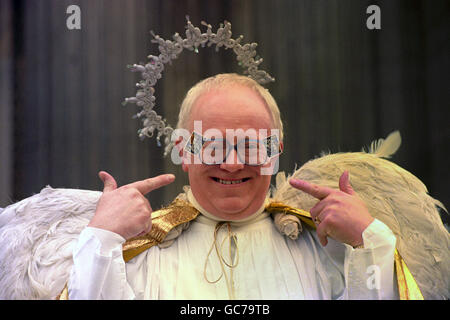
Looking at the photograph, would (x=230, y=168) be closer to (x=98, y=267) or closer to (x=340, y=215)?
(x=340, y=215)

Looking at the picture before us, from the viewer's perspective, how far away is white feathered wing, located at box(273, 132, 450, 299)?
1.65 meters

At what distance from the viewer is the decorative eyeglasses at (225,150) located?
4.81 feet

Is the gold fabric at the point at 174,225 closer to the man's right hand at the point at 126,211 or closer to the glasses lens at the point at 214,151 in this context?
the man's right hand at the point at 126,211

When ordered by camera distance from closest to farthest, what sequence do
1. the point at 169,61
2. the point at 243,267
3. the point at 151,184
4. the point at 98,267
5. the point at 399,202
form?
the point at 98,267 → the point at 151,184 → the point at 243,267 → the point at 399,202 → the point at 169,61

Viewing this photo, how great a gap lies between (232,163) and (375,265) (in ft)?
1.75

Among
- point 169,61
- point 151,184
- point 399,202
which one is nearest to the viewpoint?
point 151,184

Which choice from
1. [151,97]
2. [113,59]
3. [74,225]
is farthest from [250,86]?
[74,225]

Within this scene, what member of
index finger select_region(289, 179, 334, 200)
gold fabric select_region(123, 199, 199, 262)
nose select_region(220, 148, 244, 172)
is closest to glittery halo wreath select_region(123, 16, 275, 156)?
gold fabric select_region(123, 199, 199, 262)

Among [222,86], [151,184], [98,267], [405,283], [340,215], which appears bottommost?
[405,283]

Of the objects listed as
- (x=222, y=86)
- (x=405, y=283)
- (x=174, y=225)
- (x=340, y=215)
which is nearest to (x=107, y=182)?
(x=174, y=225)

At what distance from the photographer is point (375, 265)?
1378 mm

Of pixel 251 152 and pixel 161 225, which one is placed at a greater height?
pixel 251 152

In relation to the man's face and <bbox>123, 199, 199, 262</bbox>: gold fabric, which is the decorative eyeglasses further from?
<bbox>123, 199, 199, 262</bbox>: gold fabric
